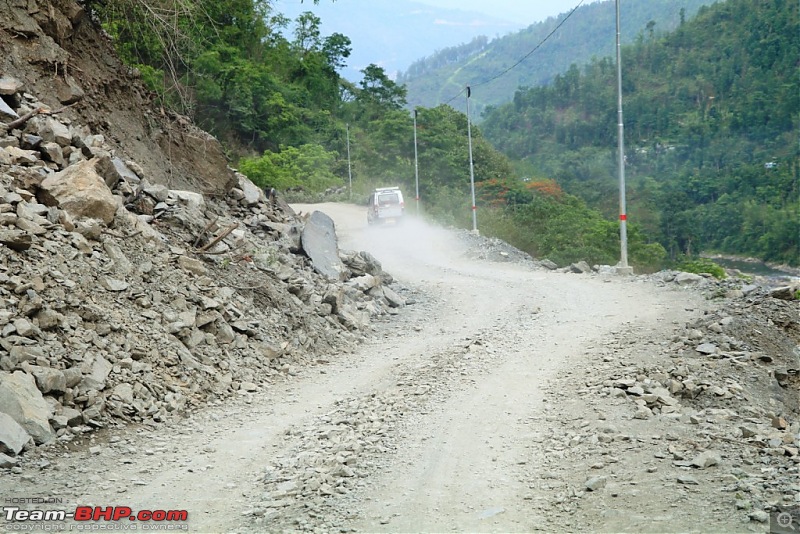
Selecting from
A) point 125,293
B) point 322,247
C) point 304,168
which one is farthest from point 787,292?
point 304,168

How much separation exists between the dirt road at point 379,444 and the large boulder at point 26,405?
0.31 m

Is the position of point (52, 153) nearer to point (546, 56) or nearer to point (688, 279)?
point (688, 279)

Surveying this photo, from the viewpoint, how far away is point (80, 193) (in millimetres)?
10195

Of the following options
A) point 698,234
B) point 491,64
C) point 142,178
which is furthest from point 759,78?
point 491,64

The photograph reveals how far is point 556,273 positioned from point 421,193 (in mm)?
43921

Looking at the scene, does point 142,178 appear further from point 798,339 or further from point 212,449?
point 798,339

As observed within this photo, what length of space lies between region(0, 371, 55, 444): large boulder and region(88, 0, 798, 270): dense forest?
1734 centimetres

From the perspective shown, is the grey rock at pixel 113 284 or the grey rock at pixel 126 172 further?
the grey rock at pixel 126 172

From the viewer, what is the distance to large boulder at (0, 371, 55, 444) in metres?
6.87

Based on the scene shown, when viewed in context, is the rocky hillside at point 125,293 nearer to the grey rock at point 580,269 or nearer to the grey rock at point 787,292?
the grey rock at point 787,292

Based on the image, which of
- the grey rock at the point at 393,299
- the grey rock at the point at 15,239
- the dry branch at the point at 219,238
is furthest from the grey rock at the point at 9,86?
the grey rock at the point at 393,299

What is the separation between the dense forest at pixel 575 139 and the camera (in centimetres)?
4556

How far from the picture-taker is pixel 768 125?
7075cm

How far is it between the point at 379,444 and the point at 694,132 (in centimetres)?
7654
